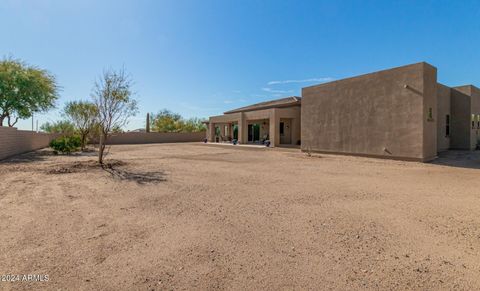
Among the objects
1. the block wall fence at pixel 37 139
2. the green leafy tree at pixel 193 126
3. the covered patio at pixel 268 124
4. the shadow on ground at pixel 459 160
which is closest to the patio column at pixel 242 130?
the covered patio at pixel 268 124

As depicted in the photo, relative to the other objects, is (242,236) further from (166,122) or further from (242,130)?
(166,122)

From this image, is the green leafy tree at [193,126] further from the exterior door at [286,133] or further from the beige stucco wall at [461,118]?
the beige stucco wall at [461,118]

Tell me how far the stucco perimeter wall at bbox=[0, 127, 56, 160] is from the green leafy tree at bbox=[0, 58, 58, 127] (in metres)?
2.17

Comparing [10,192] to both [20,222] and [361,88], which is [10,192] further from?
[361,88]

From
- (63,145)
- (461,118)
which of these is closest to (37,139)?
(63,145)

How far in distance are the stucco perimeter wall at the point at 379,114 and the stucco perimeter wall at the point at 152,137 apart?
2868 cm

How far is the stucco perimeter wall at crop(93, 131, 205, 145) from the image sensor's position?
3637cm

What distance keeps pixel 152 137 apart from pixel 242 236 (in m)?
38.9

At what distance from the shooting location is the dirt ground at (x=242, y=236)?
2.61 meters

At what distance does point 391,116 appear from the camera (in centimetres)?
1334

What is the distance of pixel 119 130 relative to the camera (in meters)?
12.6

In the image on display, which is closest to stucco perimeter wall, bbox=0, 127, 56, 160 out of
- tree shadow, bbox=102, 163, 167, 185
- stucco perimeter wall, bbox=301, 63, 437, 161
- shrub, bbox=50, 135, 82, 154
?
shrub, bbox=50, 135, 82, 154

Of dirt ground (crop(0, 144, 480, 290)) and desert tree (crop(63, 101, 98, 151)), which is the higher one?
desert tree (crop(63, 101, 98, 151))

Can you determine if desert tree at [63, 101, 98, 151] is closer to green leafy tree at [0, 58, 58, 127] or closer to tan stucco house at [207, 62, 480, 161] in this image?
green leafy tree at [0, 58, 58, 127]
